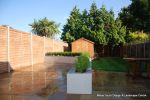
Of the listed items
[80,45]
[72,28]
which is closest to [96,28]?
[72,28]

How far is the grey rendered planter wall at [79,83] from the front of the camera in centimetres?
908

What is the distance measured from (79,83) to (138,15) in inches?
734

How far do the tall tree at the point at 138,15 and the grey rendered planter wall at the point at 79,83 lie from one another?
16585 mm

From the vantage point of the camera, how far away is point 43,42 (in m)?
29.7

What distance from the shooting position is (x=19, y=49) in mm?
20016

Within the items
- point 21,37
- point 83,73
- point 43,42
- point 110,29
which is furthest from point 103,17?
point 83,73

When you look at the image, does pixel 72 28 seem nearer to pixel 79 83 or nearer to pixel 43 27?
pixel 43 27

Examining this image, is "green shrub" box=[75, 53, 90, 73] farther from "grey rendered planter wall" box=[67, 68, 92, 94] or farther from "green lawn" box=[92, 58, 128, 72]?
"green lawn" box=[92, 58, 128, 72]

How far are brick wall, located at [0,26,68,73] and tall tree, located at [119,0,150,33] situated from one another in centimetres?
→ 977

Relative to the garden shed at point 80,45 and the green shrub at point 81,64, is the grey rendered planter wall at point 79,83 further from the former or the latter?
the garden shed at point 80,45

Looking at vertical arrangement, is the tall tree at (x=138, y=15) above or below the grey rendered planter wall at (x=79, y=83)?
above

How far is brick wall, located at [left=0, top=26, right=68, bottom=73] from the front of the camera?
1636 centimetres

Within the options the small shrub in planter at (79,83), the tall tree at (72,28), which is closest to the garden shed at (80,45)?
the tall tree at (72,28)

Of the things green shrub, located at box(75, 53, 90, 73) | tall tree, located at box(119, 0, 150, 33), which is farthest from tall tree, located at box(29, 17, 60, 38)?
green shrub, located at box(75, 53, 90, 73)
